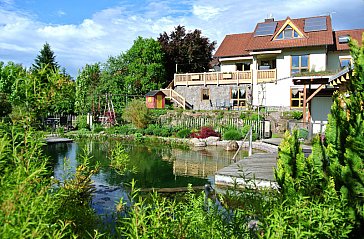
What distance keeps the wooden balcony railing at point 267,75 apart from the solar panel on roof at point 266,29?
3609 mm

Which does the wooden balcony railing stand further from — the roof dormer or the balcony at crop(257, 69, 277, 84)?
the roof dormer

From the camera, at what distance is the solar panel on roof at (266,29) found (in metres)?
27.6

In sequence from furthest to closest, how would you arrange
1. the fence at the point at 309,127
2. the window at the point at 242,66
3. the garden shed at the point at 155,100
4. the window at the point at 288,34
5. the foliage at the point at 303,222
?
the window at the point at 242,66 < the garden shed at the point at 155,100 < the window at the point at 288,34 < the fence at the point at 309,127 < the foliage at the point at 303,222

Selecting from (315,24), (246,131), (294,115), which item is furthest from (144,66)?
(294,115)

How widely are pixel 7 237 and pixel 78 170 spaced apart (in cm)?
174

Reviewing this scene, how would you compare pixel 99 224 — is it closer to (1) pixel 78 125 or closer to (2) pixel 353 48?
(2) pixel 353 48

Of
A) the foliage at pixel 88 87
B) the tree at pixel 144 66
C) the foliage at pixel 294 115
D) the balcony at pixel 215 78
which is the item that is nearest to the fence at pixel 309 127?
the foliage at pixel 294 115

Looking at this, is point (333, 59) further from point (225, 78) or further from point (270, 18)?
point (225, 78)

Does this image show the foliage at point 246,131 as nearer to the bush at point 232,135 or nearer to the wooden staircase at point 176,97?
the bush at point 232,135

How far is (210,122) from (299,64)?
8.95m

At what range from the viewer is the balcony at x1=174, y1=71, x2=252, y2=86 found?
26.9 metres

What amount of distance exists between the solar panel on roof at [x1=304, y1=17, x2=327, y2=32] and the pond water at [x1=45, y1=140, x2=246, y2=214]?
1424 cm

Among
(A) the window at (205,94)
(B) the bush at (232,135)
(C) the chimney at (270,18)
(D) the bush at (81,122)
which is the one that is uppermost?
(C) the chimney at (270,18)

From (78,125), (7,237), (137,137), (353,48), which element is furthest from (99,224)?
(78,125)
